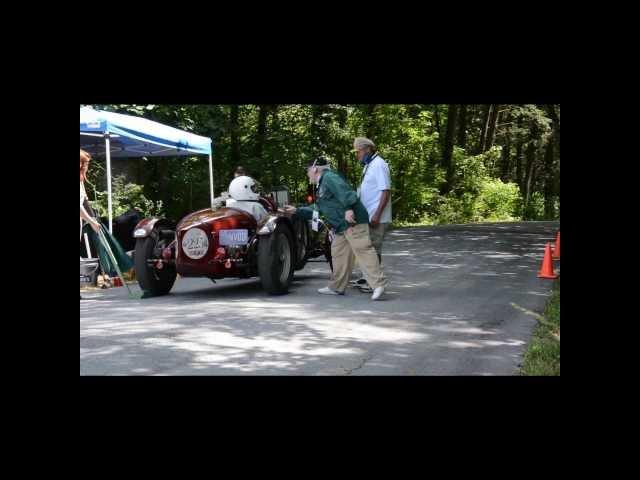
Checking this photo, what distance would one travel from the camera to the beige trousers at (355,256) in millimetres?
A: 9008

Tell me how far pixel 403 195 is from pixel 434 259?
15292mm

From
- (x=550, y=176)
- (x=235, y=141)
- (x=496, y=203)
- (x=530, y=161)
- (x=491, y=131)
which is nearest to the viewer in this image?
(x=235, y=141)

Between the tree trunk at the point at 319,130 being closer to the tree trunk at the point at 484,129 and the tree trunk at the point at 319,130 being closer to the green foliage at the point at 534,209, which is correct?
the tree trunk at the point at 484,129

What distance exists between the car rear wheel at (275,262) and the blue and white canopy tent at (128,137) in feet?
10.1

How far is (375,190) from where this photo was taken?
9.47m

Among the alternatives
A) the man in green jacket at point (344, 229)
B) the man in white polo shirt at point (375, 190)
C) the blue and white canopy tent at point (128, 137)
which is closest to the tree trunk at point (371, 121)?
the blue and white canopy tent at point (128, 137)

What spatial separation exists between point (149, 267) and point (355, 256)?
255 centimetres

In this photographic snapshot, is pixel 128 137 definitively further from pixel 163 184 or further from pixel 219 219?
Answer: pixel 163 184

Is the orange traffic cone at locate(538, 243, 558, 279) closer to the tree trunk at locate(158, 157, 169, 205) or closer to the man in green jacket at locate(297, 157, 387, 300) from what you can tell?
the man in green jacket at locate(297, 157, 387, 300)

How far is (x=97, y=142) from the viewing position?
1381 centimetres

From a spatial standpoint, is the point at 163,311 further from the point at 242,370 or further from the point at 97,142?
the point at 97,142

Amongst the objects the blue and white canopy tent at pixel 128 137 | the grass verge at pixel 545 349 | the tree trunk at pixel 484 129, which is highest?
the tree trunk at pixel 484 129

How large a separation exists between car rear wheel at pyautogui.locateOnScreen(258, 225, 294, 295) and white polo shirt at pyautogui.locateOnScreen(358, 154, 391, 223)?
1091mm

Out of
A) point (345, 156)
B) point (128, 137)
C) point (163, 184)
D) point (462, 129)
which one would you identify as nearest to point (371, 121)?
point (345, 156)
